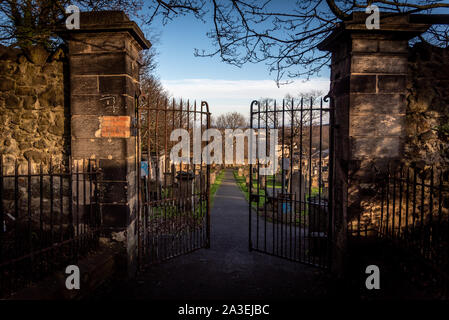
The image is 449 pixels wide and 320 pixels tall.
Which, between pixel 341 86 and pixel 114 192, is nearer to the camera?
pixel 114 192

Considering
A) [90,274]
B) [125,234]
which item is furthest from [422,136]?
[90,274]

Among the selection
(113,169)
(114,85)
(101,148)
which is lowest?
(113,169)

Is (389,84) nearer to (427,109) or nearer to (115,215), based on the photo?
(427,109)

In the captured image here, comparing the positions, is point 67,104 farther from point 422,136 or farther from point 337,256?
point 422,136

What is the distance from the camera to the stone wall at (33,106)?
3.99m

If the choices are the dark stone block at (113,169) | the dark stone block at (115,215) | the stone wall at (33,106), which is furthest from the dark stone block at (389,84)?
the stone wall at (33,106)

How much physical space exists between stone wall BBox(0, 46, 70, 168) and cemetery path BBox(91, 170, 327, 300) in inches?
90.4

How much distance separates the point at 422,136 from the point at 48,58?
5.47 meters

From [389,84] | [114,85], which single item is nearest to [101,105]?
[114,85]

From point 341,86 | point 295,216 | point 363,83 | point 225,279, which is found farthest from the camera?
point 295,216

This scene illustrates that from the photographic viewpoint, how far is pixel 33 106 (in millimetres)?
4008

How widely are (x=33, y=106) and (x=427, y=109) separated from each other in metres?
5.62

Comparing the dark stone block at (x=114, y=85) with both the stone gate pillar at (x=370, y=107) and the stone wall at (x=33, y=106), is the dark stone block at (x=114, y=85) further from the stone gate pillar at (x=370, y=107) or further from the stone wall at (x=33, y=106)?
the stone gate pillar at (x=370, y=107)

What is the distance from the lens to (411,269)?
3.54 meters
